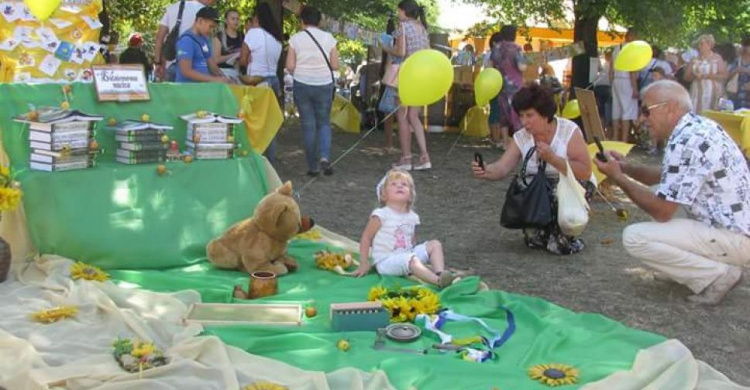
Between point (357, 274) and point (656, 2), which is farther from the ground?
point (656, 2)

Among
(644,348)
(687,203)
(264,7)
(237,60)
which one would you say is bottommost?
(644,348)

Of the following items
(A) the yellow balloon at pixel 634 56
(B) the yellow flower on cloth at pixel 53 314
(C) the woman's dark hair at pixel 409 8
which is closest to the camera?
(B) the yellow flower on cloth at pixel 53 314

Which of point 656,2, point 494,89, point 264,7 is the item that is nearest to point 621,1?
point 656,2

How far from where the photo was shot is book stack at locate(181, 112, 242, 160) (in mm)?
A: 5320

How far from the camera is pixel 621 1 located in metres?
11.2

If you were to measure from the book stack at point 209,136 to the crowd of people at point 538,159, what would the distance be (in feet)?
4.16

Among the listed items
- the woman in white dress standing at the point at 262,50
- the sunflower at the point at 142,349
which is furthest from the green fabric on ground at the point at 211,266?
the woman in white dress standing at the point at 262,50

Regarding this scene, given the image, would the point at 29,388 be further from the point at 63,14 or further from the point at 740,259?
the point at 63,14

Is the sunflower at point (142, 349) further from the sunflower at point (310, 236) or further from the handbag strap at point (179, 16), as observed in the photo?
the handbag strap at point (179, 16)

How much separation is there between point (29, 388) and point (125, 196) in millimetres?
2070

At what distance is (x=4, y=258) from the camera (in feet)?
13.7

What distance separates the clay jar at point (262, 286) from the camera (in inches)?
169

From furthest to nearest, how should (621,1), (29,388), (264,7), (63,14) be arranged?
(621,1)
(264,7)
(63,14)
(29,388)

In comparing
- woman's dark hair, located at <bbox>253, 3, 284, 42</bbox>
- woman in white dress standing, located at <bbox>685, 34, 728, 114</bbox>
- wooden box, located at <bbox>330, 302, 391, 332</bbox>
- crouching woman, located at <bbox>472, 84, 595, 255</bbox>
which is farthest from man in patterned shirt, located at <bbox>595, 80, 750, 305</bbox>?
woman in white dress standing, located at <bbox>685, 34, 728, 114</bbox>
